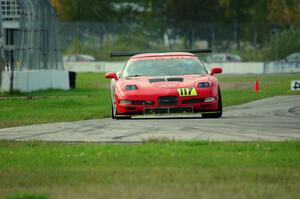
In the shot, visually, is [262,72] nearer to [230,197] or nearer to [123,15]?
[123,15]

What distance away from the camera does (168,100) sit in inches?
744

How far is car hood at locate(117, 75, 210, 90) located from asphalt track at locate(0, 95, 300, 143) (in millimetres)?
745

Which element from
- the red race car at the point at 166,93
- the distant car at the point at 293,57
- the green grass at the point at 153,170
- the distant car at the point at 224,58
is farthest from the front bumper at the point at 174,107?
the distant car at the point at 224,58

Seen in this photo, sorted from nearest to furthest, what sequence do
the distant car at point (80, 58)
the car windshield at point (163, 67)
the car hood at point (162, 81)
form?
the car hood at point (162, 81) < the car windshield at point (163, 67) < the distant car at point (80, 58)

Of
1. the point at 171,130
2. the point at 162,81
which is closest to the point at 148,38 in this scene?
the point at 162,81

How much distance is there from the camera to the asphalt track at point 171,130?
1461cm

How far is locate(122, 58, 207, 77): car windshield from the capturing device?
66.4 ft

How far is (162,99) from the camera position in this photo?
1889cm

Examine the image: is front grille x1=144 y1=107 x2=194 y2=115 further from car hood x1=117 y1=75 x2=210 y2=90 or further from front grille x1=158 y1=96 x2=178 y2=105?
car hood x1=117 y1=75 x2=210 y2=90

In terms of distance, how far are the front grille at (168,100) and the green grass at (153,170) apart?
5.33m

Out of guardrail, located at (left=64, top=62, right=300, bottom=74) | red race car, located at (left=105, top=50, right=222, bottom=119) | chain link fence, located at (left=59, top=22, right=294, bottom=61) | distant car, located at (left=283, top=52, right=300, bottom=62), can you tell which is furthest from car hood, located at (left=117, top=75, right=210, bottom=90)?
distant car, located at (left=283, top=52, right=300, bottom=62)

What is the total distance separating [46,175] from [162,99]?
28.7 ft

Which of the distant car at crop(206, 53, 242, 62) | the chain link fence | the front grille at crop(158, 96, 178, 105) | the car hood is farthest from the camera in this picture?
the distant car at crop(206, 53, 242, 62)

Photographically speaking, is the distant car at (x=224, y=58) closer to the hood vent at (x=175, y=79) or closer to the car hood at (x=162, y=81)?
the car hood at (x=162, y=81)
